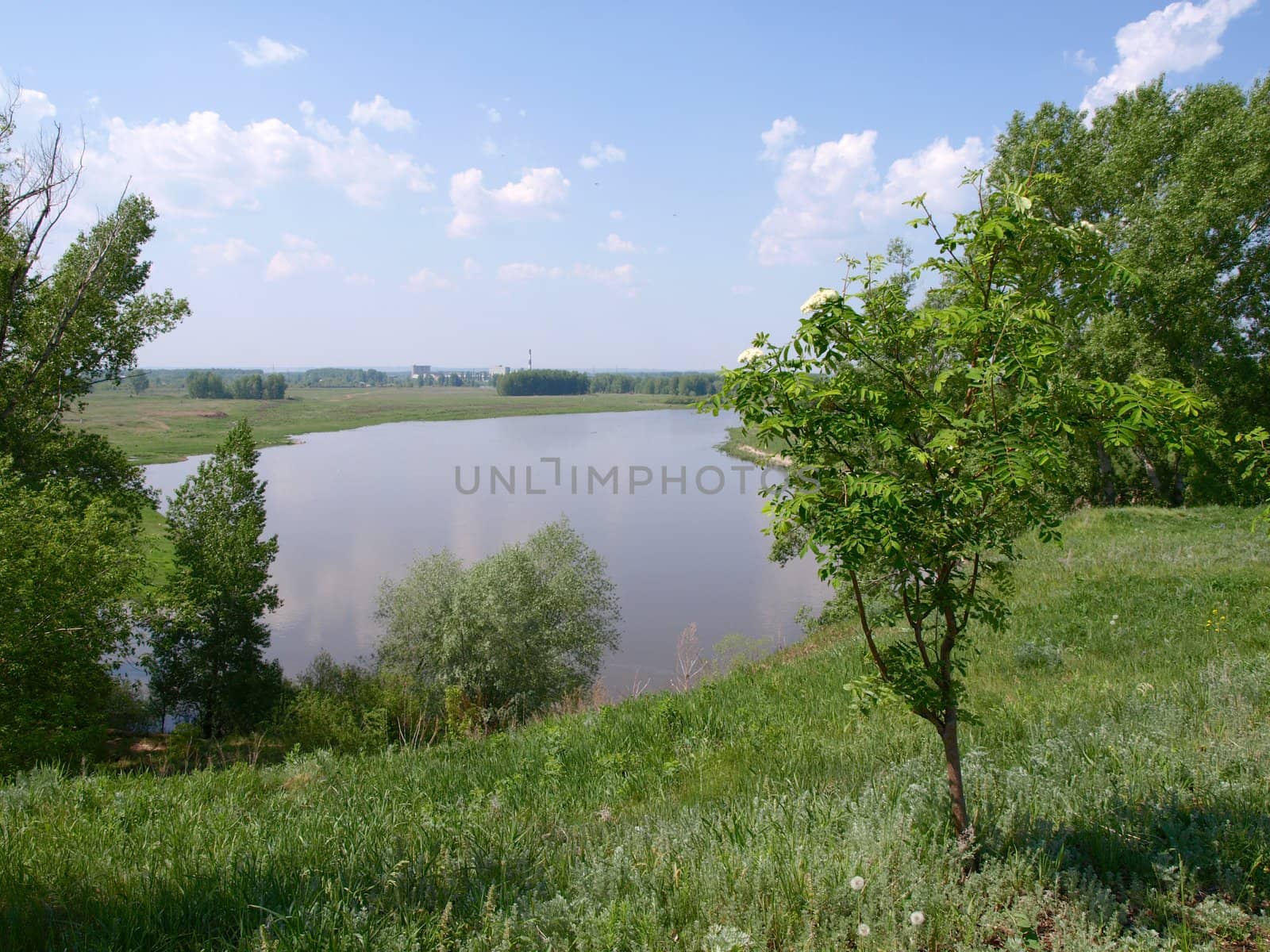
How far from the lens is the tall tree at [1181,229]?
16.9 meters

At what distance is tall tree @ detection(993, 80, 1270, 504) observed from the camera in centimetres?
1686

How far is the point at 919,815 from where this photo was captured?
3193 mm

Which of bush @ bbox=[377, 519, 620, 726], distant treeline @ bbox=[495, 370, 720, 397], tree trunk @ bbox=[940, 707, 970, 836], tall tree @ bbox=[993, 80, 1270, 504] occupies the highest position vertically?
distant treeline @ bbox=[495, 370, 720, 397]

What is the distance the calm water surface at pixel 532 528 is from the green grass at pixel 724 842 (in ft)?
40.8

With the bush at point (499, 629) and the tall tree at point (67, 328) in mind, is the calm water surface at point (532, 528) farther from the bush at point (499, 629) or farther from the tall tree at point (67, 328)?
the tall tree at point (67, 328)

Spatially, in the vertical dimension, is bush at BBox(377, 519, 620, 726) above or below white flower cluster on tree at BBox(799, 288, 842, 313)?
below

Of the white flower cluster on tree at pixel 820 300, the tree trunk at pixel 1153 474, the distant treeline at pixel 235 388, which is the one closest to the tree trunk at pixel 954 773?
the white flower cluster on tree at pixel 820 300

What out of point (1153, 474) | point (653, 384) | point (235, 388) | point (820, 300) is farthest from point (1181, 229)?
point (653, 384)

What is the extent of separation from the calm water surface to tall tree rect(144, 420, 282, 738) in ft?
11.6

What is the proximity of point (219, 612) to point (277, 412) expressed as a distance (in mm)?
92060

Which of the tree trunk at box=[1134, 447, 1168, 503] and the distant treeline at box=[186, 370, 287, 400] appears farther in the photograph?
the distant treeline at box=[186, 370, 287, 400]

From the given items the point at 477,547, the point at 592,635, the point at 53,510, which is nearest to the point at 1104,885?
the point at 53,510

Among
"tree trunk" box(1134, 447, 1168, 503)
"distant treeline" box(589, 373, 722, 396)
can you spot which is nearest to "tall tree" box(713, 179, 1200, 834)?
"tree trunk" box(1134, 447, 1168, 503)

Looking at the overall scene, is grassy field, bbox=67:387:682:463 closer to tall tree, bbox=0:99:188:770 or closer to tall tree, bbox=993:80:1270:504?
tall tree, bbox=0:99:188:770
